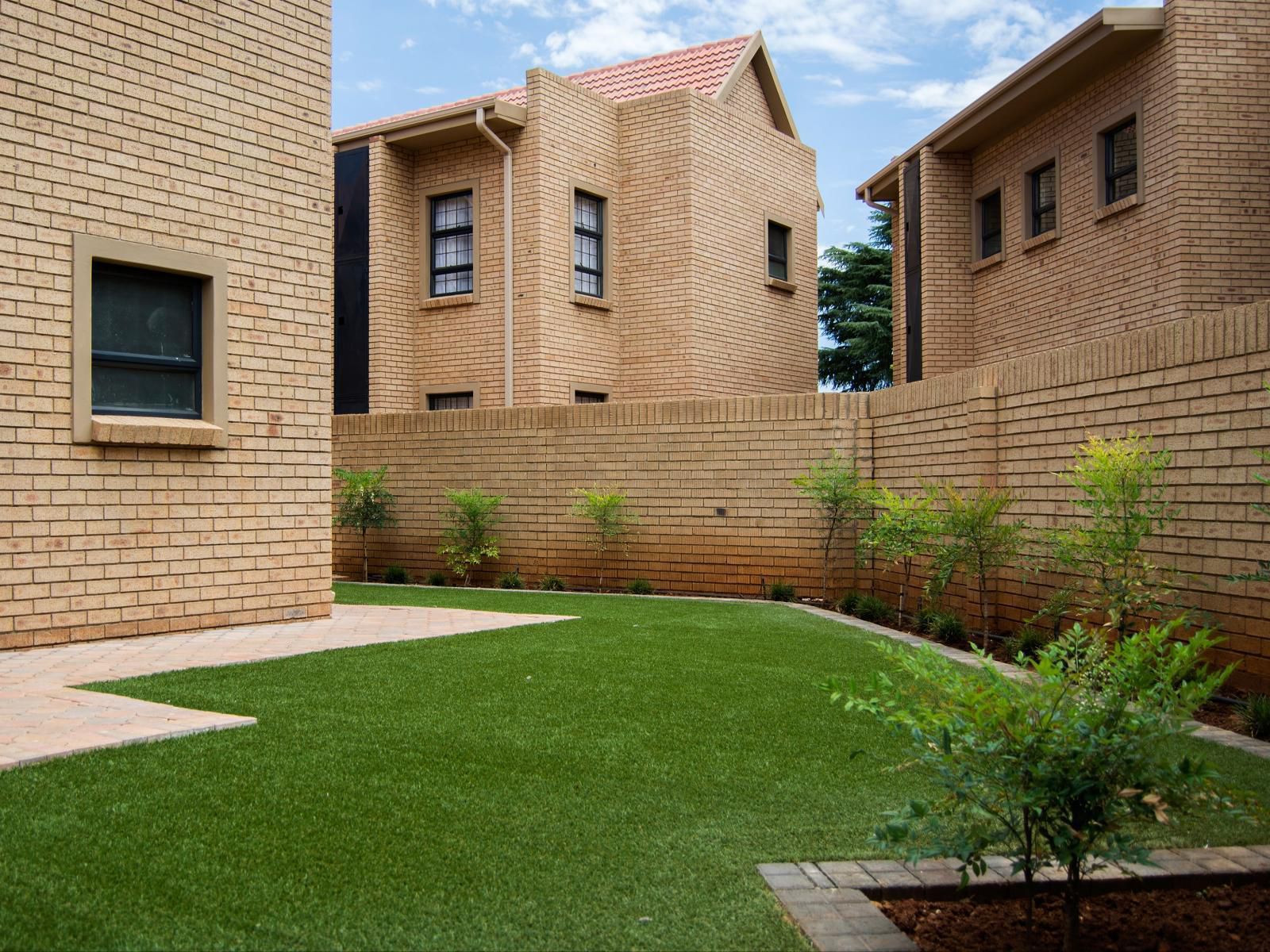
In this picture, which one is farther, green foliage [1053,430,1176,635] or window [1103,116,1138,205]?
window [1103,116,1138,205]

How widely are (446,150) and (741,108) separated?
520cm

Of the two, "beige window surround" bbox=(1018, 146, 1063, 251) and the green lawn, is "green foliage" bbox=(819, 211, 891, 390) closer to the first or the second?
"beige window surround" bbox=(1018, 146, 1063, 251)

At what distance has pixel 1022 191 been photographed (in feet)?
50.0

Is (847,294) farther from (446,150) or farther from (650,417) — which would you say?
(650,417)

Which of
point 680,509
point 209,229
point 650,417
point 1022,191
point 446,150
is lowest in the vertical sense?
point 680,509

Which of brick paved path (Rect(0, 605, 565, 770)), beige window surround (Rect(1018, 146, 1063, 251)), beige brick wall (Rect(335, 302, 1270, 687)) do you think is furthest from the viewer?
beige window surround (Rect(1018, 146, 1063, 251))

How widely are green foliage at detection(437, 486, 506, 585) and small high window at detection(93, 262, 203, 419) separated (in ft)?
16.7

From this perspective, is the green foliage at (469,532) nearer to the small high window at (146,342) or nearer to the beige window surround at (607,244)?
the beige window surround at (607,244)

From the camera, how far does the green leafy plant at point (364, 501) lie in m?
14.7

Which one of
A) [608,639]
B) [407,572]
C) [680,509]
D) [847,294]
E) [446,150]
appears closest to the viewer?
[608,639]

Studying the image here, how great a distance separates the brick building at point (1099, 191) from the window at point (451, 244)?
23.6ft

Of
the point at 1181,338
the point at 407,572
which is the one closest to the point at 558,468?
the point at 407,572

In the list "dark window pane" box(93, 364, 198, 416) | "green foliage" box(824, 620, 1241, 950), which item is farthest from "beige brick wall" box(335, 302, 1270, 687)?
"dark window pane" box(93, 364, 198, 416)

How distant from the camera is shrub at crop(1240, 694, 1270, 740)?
5824mm
